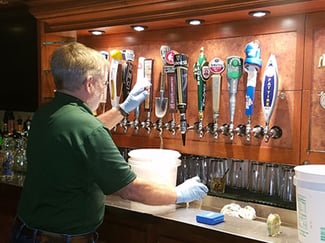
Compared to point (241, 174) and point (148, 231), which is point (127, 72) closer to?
point (241, 174)

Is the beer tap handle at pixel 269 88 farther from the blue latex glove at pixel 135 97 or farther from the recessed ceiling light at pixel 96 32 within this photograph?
the recessed ceiling light at pixel 96 32

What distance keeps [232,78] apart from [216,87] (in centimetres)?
11

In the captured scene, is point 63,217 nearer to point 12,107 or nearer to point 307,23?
point 307,23

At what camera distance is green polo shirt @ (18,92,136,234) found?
5.76ft

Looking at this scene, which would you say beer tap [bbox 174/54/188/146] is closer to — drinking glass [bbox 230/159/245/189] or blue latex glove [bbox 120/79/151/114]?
blue latex glove [bbox 120/79/151/114]

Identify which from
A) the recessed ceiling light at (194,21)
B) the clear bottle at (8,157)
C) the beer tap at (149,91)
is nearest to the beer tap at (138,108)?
the beer tap at (149,91)

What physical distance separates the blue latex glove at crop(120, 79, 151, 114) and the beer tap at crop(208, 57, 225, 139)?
1.30 ft

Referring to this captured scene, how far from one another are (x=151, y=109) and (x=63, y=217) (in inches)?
44.4

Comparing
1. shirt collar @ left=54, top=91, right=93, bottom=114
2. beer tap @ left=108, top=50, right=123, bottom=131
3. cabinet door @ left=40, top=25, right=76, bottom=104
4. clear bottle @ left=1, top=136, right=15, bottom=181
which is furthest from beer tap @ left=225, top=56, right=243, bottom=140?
clear bottle @ left=1, top=136, right=15, bottom=181

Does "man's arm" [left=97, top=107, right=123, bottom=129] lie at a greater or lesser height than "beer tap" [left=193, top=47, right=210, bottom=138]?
lesser

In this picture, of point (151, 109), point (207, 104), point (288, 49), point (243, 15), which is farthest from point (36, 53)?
point (288, 49)

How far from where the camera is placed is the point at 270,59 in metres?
2.30

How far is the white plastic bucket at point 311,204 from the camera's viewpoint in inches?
66.1

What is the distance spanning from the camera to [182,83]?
2.55m
